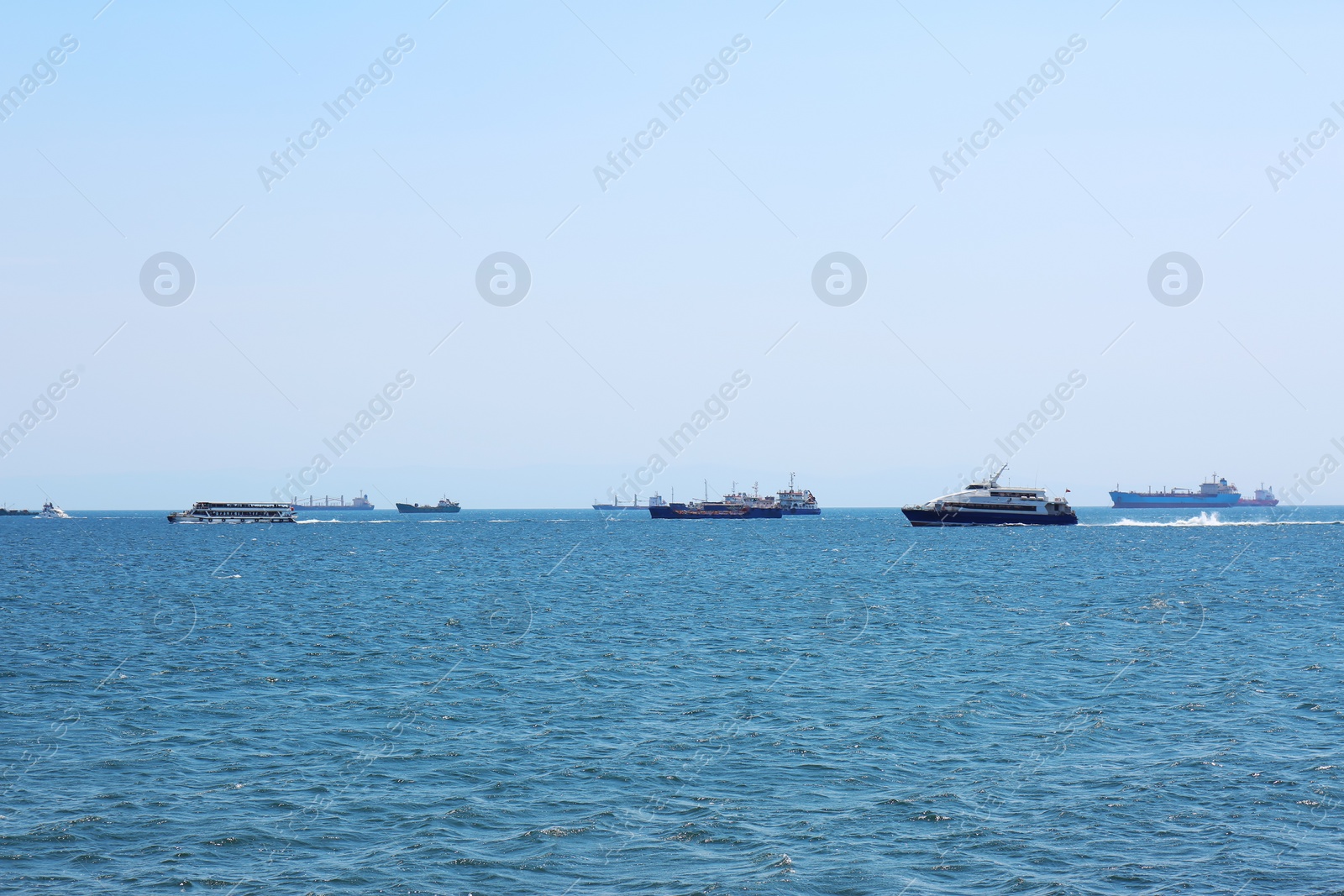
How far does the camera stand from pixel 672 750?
31562 millimetres

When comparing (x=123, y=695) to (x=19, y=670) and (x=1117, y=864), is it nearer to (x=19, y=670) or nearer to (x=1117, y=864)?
(x=19, y=670)

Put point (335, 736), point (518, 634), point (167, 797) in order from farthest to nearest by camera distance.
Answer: point (518, 634) < point (335, 736) < point (167, 797)

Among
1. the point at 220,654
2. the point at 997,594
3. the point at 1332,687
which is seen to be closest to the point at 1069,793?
the point at 1332,687

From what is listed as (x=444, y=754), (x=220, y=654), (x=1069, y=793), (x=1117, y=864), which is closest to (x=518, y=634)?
(x=220, y=654)

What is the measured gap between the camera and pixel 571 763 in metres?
30.0

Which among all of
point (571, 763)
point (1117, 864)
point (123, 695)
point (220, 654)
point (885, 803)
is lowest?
point (1117, 864)

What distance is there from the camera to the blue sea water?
72.7 ft

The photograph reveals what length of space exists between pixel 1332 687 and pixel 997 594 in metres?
42.1

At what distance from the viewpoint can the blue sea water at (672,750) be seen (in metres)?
22.2

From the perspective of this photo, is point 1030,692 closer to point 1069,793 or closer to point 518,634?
point 1069,793

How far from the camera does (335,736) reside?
33.2 metres

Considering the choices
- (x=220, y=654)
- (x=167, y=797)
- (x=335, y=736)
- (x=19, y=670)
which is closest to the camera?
(x=167, y=797)

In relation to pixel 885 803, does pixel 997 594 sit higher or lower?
higher

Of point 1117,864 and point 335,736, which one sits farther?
point 335,736
